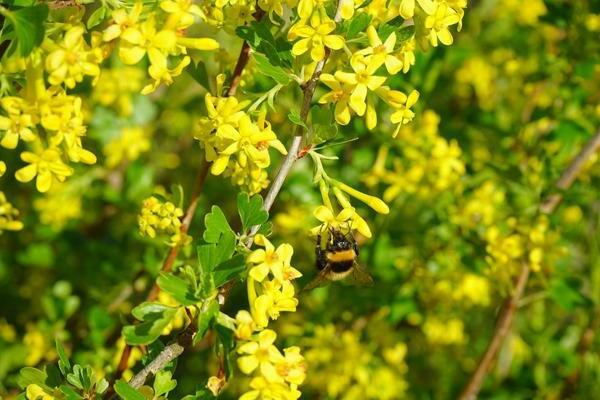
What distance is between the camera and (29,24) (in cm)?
122

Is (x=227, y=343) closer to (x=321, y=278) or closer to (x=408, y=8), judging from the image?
(x=321, y=278)

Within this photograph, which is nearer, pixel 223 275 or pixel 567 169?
pixel 223 275

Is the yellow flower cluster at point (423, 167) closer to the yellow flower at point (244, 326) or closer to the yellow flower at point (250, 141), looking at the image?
the yellow flower at point (250, 141)

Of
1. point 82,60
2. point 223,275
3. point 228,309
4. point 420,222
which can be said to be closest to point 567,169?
point 420,222

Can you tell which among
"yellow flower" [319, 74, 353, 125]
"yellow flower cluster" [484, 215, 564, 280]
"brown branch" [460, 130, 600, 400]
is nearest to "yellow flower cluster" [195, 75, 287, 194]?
"yellow flower" [319, 74, 353, 125]

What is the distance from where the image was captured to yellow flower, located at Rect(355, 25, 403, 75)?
Answer: 1391mm

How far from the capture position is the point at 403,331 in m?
3.24

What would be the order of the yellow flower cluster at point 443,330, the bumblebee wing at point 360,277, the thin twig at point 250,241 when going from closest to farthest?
1. the thin twig at point 250,241
2. the bumblebee wing at point 360,277
3. the yellow flower cluster at point 443,330

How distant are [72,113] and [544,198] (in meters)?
1.61

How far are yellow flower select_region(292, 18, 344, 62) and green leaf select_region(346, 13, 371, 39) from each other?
5cm

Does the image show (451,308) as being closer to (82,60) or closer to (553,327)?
(553,327)

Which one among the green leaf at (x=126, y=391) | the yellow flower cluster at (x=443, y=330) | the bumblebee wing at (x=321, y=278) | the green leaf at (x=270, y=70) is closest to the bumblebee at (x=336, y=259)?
the bumblebee wing at (x=321, y=278)

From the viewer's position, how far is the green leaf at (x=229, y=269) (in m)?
1.35

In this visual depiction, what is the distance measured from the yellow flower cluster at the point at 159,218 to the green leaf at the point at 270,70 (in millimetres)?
458
